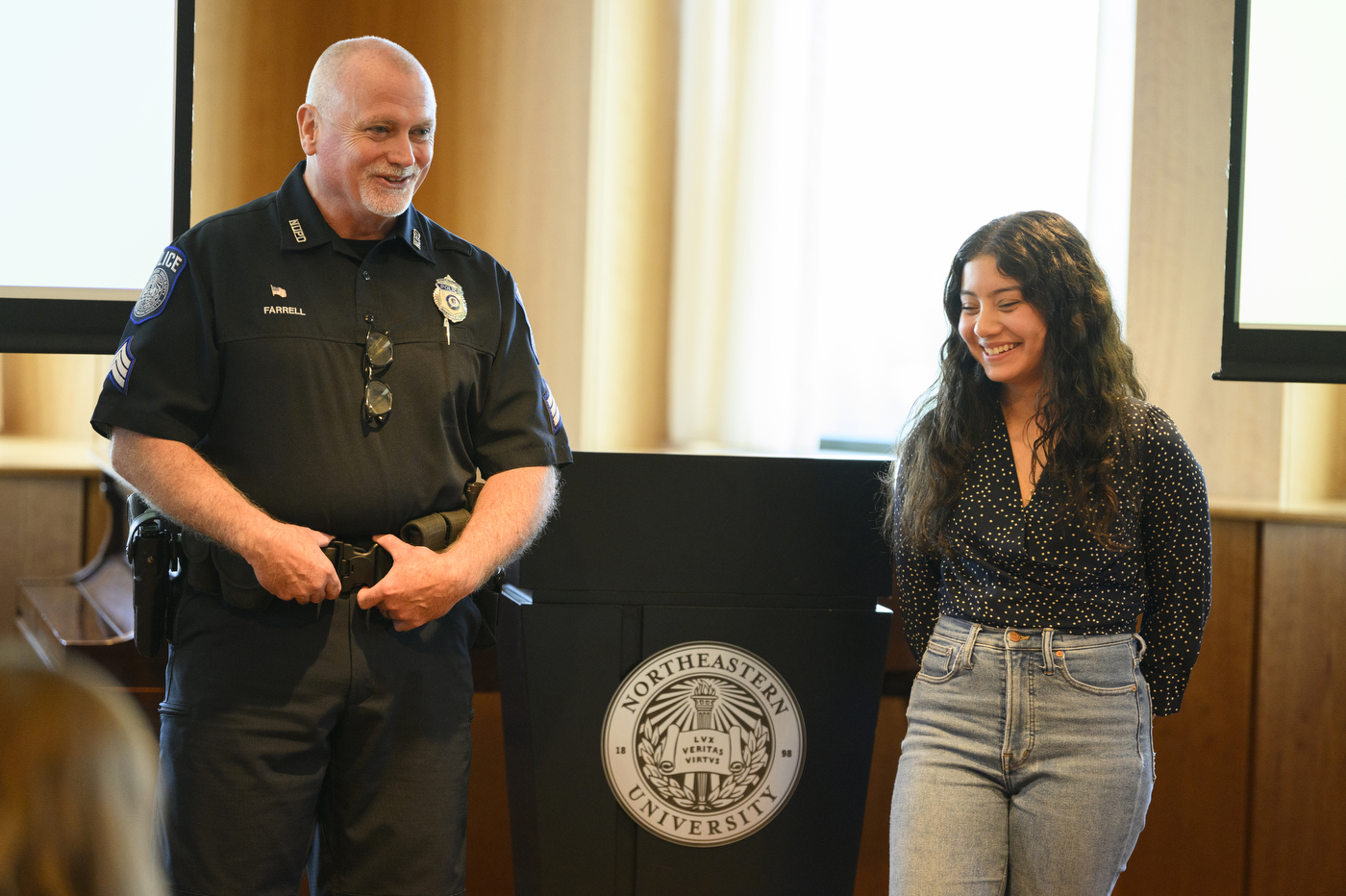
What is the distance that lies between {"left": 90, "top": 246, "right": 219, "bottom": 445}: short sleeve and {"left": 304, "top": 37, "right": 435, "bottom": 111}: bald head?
32cm

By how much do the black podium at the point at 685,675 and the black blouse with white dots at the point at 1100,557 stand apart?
277 mm

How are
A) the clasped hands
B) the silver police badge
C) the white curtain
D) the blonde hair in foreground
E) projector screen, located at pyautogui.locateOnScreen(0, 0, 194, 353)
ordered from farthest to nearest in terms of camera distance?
the white curtain < projector screen, located at pyautogui.locateOnScreen(0, 0, 194, 353) < the silver police badge < the clasped hands < the blonde hair in foreground

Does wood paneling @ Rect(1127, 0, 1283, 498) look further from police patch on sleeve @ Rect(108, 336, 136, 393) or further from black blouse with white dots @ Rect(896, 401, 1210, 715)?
police patch on sleeve @ Rect(108, 336, 136, 393)

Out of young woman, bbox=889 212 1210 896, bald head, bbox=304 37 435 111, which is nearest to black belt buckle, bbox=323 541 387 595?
bald head, bbox=304 37 435 111

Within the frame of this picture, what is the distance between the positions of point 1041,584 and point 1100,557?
0.09 meters

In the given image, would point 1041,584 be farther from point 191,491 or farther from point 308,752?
point 191,491

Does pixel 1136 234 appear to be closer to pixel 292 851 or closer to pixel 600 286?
pixel 600 286

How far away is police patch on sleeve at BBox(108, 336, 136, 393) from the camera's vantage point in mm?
1554

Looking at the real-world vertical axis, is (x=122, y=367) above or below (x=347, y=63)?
below

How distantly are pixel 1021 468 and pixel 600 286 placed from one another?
1.81m

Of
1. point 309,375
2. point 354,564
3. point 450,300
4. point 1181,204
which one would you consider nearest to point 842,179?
point 1181,204

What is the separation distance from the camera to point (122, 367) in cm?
157

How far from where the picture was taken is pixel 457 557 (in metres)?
1.58

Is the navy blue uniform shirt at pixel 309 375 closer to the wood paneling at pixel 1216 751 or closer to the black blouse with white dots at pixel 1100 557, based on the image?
the black blouse with white dots at pixel 1100 557
